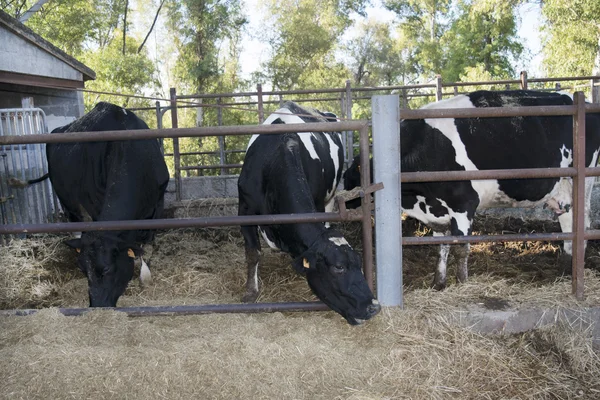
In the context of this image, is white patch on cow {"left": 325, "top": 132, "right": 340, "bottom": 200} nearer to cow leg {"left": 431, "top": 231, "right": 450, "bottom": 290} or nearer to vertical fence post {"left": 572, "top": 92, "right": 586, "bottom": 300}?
cow leg {"left": 431, "top": 231, "right": 450, "bottom": 290}

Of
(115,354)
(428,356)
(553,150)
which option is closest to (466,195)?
(553,150)

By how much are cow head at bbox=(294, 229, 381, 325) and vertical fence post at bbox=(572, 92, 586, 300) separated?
1473 mm

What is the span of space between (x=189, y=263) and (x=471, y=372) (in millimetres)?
3566

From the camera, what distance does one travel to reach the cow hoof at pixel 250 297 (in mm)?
4672

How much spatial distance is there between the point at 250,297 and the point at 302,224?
1.14 metres

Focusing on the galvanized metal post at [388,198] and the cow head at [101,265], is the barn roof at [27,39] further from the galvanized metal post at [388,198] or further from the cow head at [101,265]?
Result: the galvanized metal post at [388,198]

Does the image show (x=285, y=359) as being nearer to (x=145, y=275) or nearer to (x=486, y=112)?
(x=486, y=112)

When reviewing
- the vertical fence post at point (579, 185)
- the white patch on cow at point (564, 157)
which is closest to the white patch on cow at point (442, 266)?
the vertical fence post at point (579, 185)

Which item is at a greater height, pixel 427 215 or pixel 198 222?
pixel 198 222

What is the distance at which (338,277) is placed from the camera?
3.58 metres

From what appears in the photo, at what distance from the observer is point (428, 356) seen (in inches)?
124

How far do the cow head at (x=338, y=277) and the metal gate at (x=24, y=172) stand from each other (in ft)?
15.7

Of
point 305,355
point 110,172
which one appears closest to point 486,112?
point 305,355

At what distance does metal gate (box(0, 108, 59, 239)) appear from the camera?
270 inches
